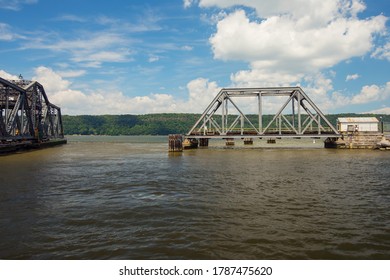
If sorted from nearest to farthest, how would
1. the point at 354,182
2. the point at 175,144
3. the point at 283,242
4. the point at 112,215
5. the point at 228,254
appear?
the point at 228,254, the point at 283,242, the point at 112,215, the point at 354,182, the point at 175,144

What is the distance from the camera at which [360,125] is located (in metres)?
67.8

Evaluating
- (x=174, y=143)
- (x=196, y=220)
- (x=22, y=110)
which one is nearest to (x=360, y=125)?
(x=174, y=143)

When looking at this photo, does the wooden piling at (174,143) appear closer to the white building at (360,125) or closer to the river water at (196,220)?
the river water at (196,220)

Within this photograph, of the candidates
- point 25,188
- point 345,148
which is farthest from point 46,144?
point 345,148

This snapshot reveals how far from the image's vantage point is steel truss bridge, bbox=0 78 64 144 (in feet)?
178

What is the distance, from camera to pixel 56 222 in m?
12.0

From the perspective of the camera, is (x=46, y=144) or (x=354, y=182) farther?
(x=46, y=144)

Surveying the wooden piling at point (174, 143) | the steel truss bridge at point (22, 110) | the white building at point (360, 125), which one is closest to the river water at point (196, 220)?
the wooden piling at point (174, 143)

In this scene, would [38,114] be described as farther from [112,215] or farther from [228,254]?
[228,254]

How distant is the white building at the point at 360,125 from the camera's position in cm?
6722

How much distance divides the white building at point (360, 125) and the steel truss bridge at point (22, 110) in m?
72.6

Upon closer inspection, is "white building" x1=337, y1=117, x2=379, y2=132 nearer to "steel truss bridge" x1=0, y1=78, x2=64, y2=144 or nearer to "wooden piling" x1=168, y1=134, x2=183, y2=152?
"wooden piling" x1=168, y1=134, x2=183, y2=152
